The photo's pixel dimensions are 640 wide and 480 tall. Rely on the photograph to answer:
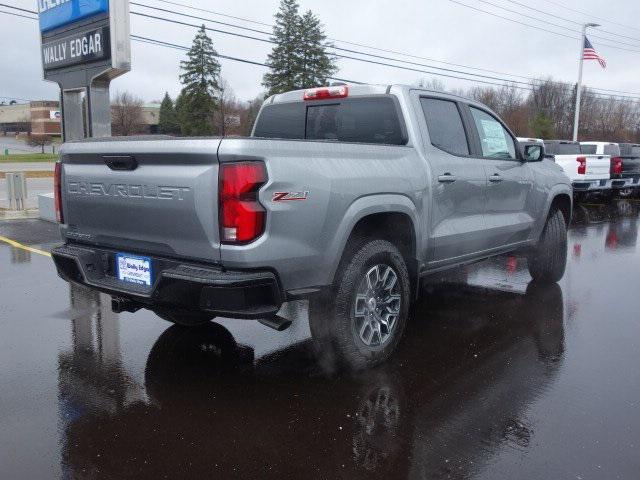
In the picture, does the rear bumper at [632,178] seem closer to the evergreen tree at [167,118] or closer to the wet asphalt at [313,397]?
the wet asphalt at [313,397]

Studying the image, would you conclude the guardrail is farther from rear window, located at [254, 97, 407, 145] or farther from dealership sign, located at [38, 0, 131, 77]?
rear window, located at [254, 97, 407, 145]

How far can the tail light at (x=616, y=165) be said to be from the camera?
50.8 feet

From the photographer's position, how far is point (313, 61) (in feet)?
163

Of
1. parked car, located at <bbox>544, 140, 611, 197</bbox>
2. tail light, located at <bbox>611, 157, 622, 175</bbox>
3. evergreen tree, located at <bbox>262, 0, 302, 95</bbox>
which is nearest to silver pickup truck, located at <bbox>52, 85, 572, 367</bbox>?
parked car, located at <bbox>544, 140, 611, 197</bbox>

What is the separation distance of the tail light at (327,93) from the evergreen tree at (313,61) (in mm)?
44325

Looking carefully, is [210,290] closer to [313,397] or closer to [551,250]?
[313,397]

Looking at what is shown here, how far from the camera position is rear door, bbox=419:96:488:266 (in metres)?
4.51

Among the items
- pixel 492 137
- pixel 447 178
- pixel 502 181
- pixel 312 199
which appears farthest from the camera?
pixel 492 137

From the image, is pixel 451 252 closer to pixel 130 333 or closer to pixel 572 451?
pixel 572 451

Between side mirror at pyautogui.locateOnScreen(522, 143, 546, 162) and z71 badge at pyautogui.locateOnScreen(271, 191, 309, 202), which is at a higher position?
side mirror at pyautogui.locateOnScreen(522, 143, 546, 162)

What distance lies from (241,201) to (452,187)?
215 cm

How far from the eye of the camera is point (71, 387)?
377cm

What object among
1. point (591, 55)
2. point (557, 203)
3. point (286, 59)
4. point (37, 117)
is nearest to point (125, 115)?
point (286, 59)

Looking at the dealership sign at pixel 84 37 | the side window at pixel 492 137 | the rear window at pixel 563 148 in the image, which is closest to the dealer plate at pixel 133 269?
the side window at pixel 492 137
